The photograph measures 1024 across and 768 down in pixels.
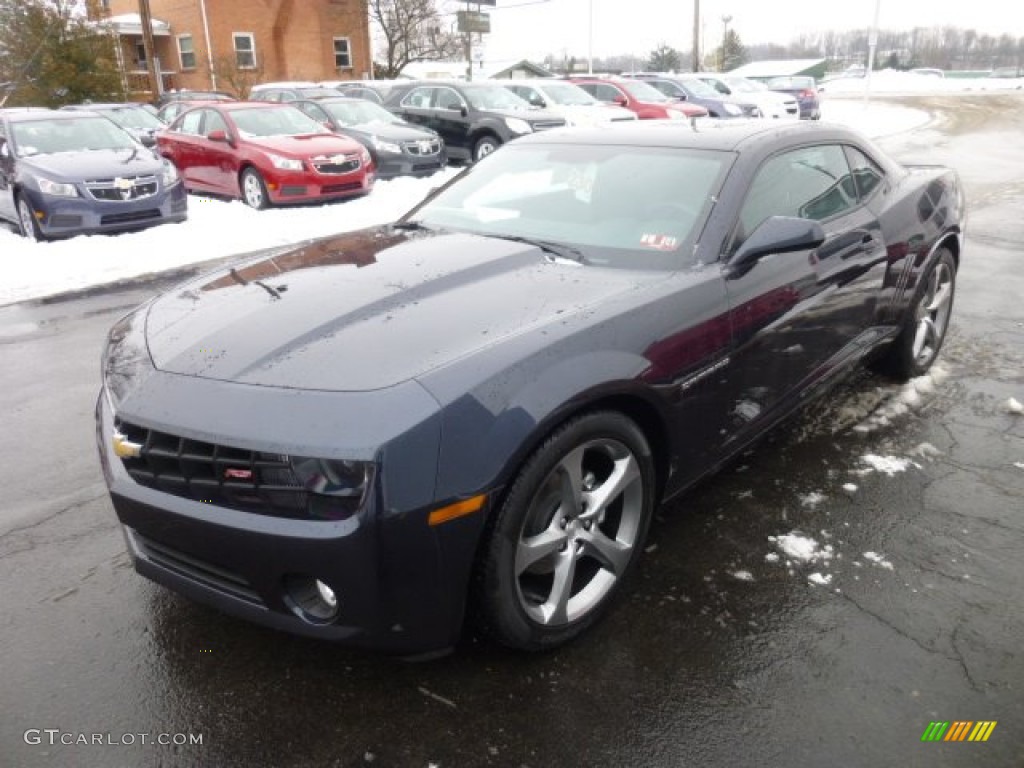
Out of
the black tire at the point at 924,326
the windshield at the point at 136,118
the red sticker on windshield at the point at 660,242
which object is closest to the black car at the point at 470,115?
the windshield at the point at 136,118

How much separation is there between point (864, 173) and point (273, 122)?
1032cm

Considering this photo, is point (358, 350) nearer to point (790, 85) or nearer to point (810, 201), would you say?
point (810, 201)

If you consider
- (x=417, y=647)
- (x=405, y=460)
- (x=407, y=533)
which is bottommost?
(x=417, y=647)

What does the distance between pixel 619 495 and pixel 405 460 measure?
0.92 metres

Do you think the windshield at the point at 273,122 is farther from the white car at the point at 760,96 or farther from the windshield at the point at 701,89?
the white car at the point at 760,96

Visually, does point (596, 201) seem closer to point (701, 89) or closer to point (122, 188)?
point (122, 188)

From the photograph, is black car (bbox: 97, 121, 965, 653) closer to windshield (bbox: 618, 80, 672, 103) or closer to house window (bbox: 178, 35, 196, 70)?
windshield (bbox: 618, 80, 672, 103)

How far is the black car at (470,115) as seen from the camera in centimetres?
1518

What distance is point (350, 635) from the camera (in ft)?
6.95

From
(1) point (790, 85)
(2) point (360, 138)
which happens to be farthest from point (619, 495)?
(1) point (790, 85)

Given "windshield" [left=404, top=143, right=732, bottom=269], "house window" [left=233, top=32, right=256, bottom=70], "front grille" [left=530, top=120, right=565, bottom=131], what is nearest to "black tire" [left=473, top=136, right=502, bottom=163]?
"front grille" [left=530, top=120, right=565, bottom=131]

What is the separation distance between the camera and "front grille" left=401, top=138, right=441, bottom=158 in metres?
13.8

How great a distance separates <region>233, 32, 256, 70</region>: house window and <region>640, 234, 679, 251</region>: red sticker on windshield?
116 ft

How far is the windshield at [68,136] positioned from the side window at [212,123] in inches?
61.9
